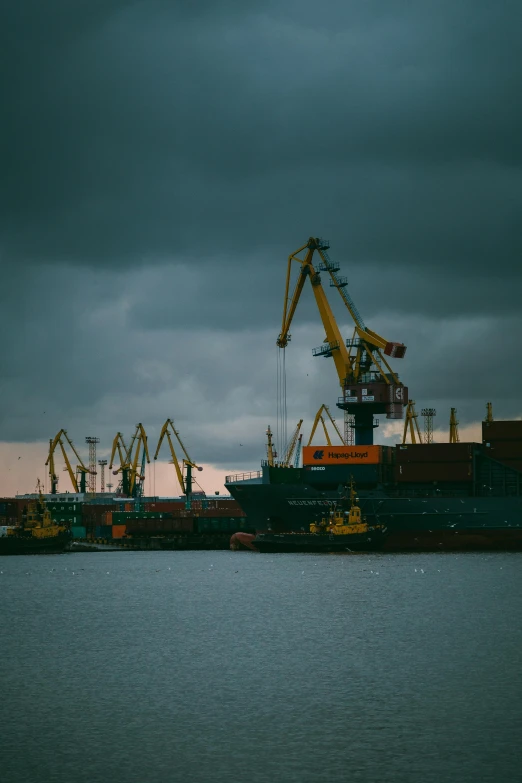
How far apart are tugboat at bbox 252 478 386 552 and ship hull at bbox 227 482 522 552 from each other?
376 cm

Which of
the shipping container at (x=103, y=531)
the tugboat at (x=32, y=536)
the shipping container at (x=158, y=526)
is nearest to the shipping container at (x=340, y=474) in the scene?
the tugboat at (x=32, y=536)

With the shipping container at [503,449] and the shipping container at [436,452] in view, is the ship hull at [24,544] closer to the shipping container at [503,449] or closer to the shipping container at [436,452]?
the shipping container at [436,452]

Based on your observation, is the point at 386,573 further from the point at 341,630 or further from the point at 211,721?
the point at 211,721

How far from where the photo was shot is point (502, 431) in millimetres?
109438

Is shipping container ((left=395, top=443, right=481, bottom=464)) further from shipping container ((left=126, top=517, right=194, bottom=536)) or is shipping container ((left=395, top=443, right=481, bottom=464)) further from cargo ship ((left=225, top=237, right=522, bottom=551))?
shipping container ((left=126, top=517, right=194, bottom=536))

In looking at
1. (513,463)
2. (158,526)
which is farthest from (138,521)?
(513,463)

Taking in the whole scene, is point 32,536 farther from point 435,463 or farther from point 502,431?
point 502,431

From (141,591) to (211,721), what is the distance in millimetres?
46511

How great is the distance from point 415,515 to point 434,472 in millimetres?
5197

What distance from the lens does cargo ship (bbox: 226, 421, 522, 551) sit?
106m

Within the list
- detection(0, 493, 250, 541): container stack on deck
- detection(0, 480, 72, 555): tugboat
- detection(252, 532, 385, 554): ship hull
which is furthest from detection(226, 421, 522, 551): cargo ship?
detection(0, 493, 250, 541): container stack on deck

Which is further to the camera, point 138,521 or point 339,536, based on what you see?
point 138,521

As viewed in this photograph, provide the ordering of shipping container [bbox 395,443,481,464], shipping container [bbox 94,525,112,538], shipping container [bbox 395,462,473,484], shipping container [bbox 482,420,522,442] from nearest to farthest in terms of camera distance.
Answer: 1. shipping container [bbox 395,462,473,484]
2. shipping container [bbox 395,443,481,464]
3. shipping container [bbox 482,420,522,442]
4. shipping container [bbox 94,525,112,538]

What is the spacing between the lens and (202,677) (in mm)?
35219
